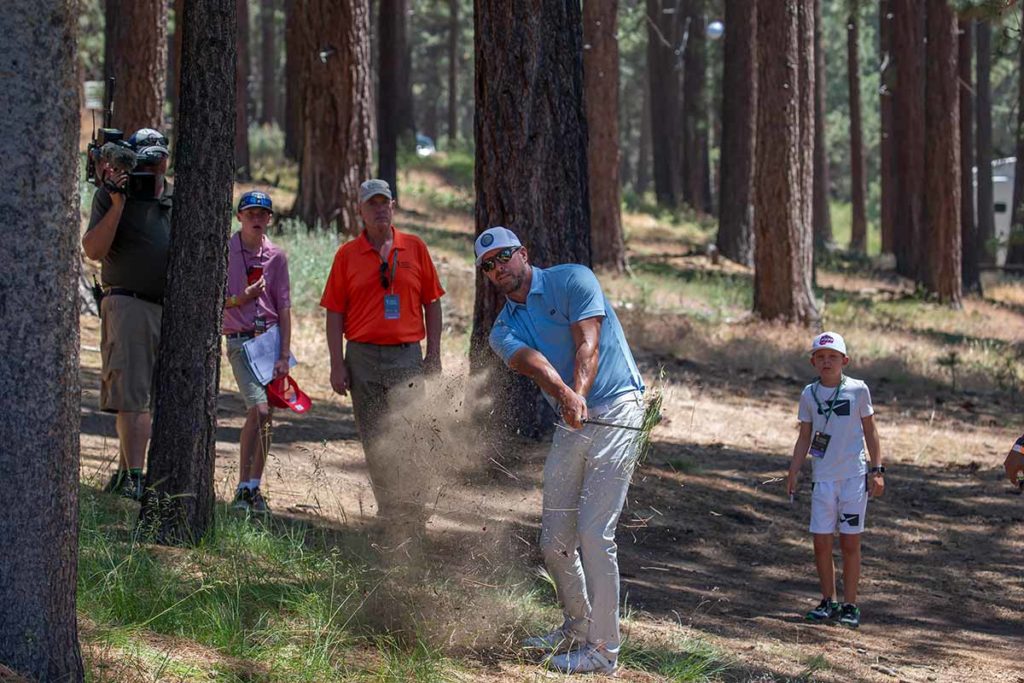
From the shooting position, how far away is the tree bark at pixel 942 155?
942 inches

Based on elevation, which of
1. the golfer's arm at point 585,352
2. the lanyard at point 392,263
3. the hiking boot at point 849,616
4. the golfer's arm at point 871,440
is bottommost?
the hiking boot at point 849,616

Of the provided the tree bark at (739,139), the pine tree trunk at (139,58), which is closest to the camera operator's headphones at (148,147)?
the pine tree trunk at (139,58)

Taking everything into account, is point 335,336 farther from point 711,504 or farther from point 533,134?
point 711,504

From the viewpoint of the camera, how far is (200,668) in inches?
213

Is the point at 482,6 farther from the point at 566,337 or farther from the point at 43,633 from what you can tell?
the point at 43,633

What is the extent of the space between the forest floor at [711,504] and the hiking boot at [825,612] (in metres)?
0.11

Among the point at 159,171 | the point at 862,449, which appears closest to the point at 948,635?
the point at 862,449

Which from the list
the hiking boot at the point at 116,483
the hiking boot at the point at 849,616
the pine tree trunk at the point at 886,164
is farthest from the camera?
the pine tree trunk at the point at 886,164

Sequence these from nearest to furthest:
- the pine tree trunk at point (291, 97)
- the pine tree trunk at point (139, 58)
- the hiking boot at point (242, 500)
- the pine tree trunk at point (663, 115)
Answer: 1. the hiking boot at point (242, 500)
2. the pine tree trunk at point (139, 58)
3. the pine tree trunk at point (291, 97)
4. the pine tree trunk at point (663, 115)

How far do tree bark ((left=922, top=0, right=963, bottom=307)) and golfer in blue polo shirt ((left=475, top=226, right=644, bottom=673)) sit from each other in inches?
757

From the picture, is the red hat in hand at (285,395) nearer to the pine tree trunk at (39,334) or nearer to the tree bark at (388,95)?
the pine tree trunk at (39,334)

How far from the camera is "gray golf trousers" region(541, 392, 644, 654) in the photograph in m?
6.14

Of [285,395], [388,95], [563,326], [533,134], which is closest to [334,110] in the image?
[388,95]

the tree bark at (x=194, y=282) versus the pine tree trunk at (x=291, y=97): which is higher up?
the pine tree trunk at (x=291, y=97)
